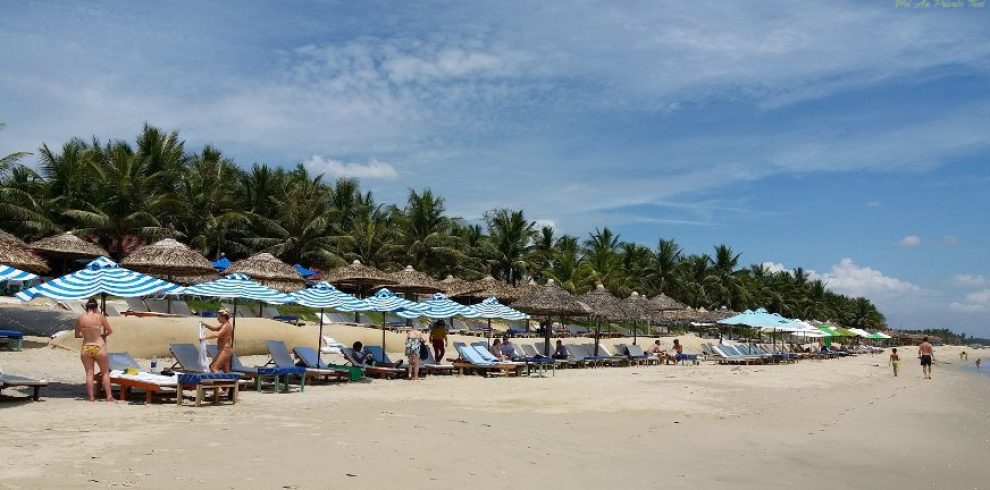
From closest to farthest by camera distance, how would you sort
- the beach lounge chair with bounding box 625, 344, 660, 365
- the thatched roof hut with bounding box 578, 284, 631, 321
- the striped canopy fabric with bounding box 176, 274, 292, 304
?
the striped canopy fabric with bounding box 176, 274, 292, 304
the thatched roof hut with bounding box 578, 284, 631, 321
the beach lounge chair with bounding box 625, 344, 660, 365

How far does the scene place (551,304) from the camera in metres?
23.8

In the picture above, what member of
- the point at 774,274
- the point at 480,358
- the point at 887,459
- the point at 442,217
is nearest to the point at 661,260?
the point at 442,217

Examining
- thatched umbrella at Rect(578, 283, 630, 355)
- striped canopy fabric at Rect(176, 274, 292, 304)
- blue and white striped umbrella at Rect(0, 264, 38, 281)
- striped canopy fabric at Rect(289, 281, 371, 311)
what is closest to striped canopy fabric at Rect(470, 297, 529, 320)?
thatched umbrella at Rect(578, 283, 630, 355)

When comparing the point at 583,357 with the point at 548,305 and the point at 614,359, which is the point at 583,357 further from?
the point at 548,305

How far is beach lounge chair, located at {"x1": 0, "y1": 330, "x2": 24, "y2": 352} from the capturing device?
1562cm

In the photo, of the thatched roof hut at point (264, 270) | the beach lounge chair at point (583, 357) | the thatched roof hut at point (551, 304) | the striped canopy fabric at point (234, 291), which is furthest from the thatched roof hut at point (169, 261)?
the beach lounge chair at point (583, 357)

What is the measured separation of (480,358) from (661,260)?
41.3m

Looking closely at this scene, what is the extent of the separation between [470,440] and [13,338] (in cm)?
1208

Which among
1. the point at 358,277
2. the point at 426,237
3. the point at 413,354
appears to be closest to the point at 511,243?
the point at 426,237

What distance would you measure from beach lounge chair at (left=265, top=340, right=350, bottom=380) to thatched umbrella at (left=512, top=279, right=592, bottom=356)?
9282mm

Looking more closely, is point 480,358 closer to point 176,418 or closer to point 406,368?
point 406,368

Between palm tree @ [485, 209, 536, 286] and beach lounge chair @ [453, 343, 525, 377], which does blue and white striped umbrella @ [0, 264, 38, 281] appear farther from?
palm tree @ [485, 209, 536, 286]

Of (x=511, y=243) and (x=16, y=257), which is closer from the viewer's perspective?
(x=16, y=257)

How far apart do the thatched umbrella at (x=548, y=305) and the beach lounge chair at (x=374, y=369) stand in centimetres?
738
